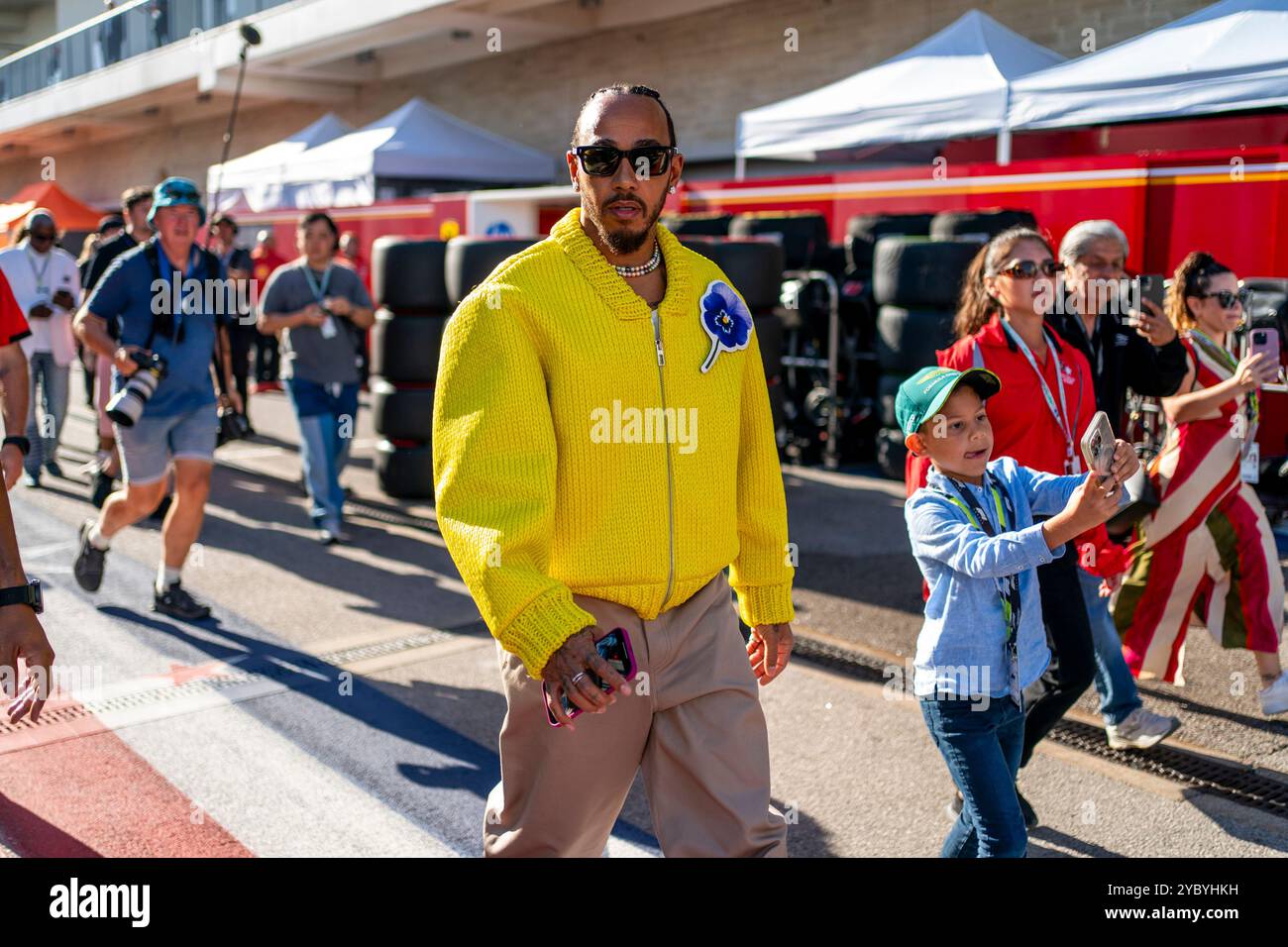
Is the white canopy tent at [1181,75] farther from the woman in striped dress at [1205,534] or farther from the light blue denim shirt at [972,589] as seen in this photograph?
the light blue denim shirt at [972,589]

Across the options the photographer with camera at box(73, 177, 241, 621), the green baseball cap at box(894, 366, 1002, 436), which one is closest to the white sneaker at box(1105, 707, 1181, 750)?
the green baseball cap at box(894, 366, 1002, 436)

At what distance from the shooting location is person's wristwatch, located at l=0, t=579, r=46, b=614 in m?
2.72

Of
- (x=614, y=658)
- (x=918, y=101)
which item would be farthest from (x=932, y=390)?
(x=918, y=101)

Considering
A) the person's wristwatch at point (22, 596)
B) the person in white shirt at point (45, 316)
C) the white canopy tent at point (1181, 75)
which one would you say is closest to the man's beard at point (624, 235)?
the person's wristwatch at point (22, 596)

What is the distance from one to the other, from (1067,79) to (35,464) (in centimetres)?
885

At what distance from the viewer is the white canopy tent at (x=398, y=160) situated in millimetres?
17797

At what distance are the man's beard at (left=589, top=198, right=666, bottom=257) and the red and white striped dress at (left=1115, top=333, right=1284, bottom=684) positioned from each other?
10.6 feet

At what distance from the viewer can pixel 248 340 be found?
43.8ft

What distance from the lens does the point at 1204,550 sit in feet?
17.0

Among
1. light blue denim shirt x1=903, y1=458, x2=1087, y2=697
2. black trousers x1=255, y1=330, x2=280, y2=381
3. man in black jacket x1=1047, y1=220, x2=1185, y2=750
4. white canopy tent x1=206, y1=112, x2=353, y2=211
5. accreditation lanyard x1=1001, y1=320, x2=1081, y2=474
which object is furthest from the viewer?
white canopy tent x1=206, y1=112, x2=353, y2=211

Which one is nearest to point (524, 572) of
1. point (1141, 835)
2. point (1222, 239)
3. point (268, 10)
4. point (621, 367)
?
point (621, 367)

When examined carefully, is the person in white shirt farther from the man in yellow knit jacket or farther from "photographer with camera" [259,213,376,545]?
the man in yellow knit jacket

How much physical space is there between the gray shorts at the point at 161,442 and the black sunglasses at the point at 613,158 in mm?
4275

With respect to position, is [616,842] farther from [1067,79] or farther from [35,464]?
[1067,79]
